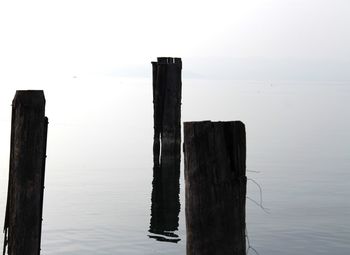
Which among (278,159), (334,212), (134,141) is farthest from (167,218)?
(134,141)

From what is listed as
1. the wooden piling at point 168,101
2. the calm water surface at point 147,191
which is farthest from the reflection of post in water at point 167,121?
the calm water surface at point 147,191

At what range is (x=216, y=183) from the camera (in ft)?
17.2

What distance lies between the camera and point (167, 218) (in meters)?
15.6

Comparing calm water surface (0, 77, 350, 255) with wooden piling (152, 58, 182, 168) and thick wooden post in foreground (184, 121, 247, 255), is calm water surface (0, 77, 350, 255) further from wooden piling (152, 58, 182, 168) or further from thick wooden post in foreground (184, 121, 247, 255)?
thick wooden post in foreground (184, 121, 247, 255)

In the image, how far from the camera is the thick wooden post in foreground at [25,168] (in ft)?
24.4

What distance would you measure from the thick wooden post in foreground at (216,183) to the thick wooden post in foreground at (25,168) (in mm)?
2787

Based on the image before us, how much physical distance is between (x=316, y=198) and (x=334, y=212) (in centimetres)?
210

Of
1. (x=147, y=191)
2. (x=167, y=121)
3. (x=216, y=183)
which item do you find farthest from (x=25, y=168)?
(x=147, y=191)

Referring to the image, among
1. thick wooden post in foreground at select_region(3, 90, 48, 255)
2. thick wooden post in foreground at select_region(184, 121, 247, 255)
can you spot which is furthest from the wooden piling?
thick wooden post in foreground at select_region(184, 121, 247, 255)

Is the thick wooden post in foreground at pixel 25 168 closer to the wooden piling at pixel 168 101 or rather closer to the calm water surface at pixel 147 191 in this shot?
the calm water surface at pixel 147 191

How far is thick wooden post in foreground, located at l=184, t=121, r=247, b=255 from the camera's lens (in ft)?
17.1

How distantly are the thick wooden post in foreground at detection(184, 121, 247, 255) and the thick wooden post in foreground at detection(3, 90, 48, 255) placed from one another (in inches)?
110

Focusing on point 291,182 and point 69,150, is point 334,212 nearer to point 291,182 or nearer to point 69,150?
point 291,182

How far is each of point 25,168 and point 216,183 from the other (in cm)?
309
